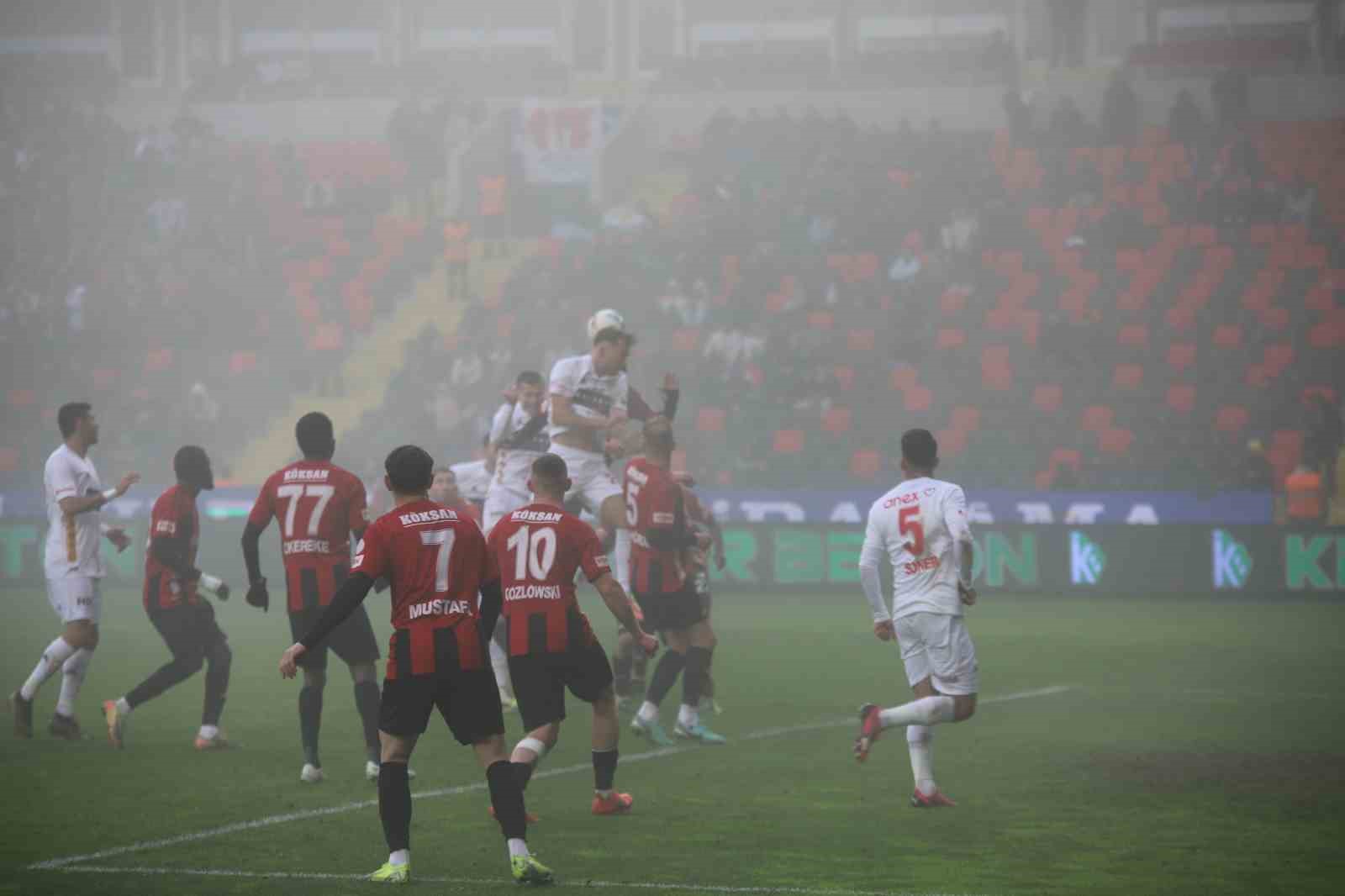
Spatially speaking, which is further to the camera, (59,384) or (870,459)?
(59,384)

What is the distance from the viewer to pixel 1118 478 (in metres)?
29.2

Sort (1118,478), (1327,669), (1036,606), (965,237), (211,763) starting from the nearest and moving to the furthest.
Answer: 1. (211,763)
2. (1327,669)
3. (1036,606)
4. (1118,478)
5. (965,237)

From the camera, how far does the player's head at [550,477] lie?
951 centimetres

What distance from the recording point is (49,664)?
13164mm

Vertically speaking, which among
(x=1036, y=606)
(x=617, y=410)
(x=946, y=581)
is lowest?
(x=1036, y=606)

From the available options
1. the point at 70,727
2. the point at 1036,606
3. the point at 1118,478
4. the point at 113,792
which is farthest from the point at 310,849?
the point at 1118,478

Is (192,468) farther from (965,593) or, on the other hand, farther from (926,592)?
(965,593)

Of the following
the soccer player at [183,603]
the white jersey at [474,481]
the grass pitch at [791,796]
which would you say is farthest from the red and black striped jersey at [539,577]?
the white jersey at [474,481]

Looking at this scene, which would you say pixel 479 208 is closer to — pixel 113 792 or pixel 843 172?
pixel 843 172

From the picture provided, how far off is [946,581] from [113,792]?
508cm

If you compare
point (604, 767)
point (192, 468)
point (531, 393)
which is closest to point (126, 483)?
point (192, 468)

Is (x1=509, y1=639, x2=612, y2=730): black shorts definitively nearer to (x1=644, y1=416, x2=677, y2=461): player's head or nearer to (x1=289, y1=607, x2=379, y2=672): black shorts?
(x1=289, y1=607, x2=379, y2=672): black shorts

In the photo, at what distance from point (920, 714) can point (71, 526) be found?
6794 mm

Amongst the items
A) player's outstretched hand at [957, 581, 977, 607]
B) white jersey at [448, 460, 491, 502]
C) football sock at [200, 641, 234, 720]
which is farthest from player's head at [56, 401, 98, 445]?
player's outstretched hand at [957, 581, 977, 607]
